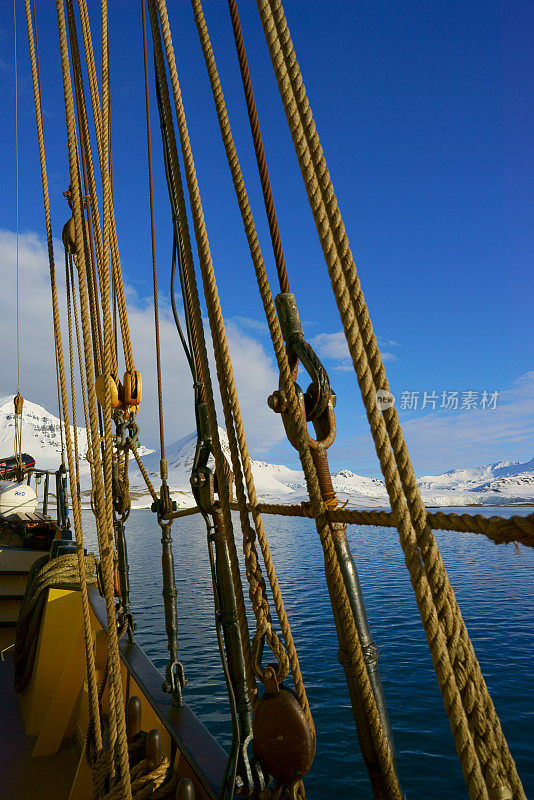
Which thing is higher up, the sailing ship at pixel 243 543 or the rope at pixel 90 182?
the rope at pixel 90 182

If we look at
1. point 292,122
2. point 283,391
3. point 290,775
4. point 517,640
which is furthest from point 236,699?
point 517,640

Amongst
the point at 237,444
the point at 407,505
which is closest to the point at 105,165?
the point at 237,444

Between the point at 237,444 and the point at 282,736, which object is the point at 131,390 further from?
the point at 282,736

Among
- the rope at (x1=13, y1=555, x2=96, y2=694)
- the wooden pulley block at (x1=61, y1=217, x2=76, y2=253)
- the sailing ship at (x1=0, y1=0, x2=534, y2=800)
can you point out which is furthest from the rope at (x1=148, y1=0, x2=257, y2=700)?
the rope at (x1=13, y1=555, x2=96, y2=694)

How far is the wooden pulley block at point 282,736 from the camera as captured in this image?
0.94 m

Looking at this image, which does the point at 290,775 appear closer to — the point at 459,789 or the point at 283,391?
the point at 283,391

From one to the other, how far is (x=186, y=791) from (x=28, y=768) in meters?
1.66

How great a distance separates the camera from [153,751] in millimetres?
1497

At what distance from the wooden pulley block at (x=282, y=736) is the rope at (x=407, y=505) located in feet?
1.14

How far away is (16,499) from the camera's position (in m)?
8.28

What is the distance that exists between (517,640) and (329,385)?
9945 millimetres

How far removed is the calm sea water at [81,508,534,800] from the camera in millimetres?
4816

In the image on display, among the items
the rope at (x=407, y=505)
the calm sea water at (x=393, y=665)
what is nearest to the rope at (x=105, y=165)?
the rope at (x=407, y=505)

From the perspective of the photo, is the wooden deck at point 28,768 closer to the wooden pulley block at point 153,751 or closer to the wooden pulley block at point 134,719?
the wooden pulley block at point 134,719
